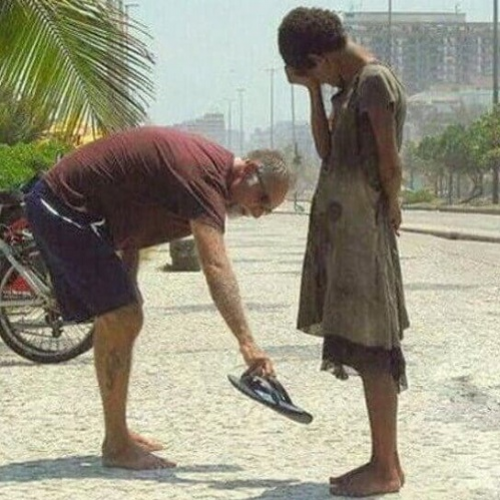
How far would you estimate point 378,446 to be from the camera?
5.84 m

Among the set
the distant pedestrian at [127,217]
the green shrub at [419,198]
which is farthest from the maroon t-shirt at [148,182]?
the green shrub at [419,198]

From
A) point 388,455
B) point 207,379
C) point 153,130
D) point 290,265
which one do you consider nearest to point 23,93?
point 207,379

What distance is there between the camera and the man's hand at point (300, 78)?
5.81 m

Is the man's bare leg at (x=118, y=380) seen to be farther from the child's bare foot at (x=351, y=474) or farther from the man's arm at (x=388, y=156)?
the man's arm at (x=388, y=156)

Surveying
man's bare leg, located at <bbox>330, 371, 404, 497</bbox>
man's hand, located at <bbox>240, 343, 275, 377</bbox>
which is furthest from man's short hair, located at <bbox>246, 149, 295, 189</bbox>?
man's bare leg, located at <bbox>330, 371, 404, 497</bbox>

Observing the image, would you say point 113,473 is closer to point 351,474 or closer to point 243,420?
point 351,474

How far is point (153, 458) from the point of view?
6.45 meters

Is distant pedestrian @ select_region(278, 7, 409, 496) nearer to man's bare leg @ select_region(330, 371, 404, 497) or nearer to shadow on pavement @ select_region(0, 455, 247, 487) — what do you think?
man's bare leg @ select_region(330, 371, 404, 497)

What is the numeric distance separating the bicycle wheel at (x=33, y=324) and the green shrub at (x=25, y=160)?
4.76m

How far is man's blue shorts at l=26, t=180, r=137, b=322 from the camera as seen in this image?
20.5ft

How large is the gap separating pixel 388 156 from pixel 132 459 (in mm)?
1688

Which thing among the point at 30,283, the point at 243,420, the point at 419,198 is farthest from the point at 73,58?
the point at 419,198

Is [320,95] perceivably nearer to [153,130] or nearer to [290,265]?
[153,130]

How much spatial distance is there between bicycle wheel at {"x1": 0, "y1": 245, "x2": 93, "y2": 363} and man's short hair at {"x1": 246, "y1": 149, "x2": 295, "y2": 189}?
3.68 metres
